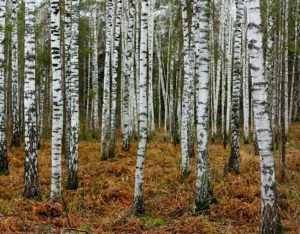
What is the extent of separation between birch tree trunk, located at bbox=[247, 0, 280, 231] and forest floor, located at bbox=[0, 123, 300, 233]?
411 mm

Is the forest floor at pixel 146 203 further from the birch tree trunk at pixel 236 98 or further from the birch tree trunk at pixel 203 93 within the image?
the birch tree trunk at pixel 203 93

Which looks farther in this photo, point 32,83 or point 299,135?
point 299,135

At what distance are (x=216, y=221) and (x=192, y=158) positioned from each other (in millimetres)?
7483

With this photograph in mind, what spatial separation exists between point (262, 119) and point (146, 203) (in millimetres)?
4287

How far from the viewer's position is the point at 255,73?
6195 millimetres

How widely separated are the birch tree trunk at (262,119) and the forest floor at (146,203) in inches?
16.2

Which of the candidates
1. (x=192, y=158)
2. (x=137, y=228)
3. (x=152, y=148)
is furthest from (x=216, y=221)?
(x=152, y=148)

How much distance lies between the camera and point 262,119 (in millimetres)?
6145

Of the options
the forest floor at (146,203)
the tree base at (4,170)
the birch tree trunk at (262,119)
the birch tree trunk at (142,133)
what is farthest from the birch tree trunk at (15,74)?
the birch tree trunk at (262,119)

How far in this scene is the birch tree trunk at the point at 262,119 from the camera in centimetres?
614

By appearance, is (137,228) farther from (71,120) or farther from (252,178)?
(252,178)

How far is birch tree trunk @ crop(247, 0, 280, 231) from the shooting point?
6145mm

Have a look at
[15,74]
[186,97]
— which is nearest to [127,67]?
[15,74]

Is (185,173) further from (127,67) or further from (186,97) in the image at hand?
(127,67)
